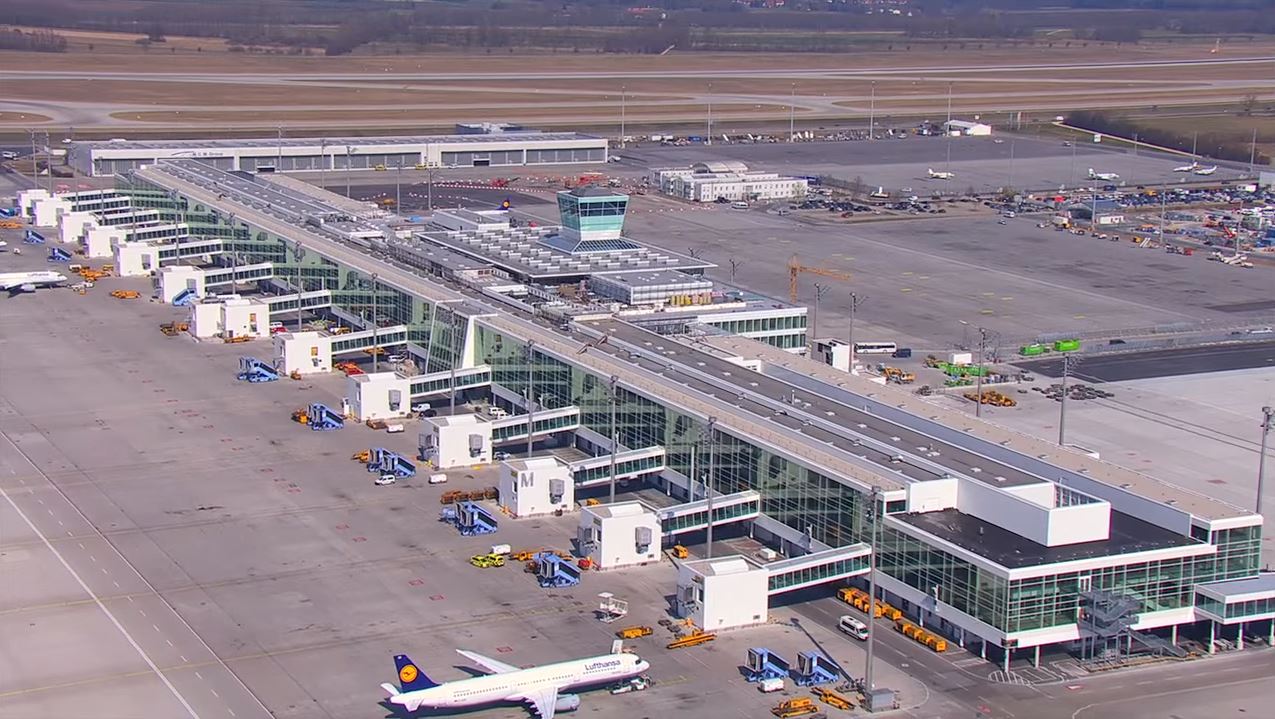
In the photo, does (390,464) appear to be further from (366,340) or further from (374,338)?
(366,340)

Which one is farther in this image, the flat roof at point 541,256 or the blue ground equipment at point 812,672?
the flat roof at point 541,256

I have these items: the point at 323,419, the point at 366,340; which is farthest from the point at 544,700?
the point at 366,340

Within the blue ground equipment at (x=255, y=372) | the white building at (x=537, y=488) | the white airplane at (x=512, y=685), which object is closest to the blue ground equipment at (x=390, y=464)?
the white building at (x=537, y=488)

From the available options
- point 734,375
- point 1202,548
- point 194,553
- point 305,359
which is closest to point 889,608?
point 1202,548

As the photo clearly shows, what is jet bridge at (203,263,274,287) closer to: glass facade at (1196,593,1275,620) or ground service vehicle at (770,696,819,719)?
ground service vehicle at (770,696,819,719)

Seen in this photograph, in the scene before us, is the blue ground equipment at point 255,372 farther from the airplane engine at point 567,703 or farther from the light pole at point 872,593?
the airplane engine at point 567,703

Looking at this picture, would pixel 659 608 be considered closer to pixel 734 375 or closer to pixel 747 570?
pixel 747 570

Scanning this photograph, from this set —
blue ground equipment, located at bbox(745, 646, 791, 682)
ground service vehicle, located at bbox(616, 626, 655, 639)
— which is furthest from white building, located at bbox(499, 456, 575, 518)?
blue ground equipment, located at bbox(745, 646, 791, 682)
